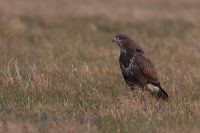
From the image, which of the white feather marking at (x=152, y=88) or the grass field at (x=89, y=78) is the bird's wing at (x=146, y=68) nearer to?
the white feather marking at (x=152, y=88)

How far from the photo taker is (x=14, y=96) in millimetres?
6441

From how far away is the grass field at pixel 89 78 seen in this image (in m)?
5.29

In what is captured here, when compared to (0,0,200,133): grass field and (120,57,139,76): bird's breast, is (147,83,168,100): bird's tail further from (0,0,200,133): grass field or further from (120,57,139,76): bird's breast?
(120,57,139,76): bird's breast

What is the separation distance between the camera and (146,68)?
23.4 ft

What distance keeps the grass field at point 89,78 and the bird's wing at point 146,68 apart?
1.28 feet

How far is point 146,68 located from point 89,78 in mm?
1126

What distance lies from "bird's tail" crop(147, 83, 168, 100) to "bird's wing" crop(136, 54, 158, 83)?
0.10 metres

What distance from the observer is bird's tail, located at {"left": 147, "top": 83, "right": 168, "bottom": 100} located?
22.6 feet

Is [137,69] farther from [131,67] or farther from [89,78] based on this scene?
[89,78]

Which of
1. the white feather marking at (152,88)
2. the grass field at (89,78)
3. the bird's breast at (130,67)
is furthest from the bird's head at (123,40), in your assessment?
the white feather marking at (152,88)

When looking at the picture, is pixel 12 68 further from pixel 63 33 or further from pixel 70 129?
pixel 63 33

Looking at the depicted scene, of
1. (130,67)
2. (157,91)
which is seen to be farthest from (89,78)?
(157,91)

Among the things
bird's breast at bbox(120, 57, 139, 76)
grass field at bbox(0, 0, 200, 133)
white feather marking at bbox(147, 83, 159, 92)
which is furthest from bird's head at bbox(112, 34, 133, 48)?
white feather marking at bbox(147, 83, 159, 92)

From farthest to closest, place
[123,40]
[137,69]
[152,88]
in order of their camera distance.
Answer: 1. [123,40]
2. [152,88]
3. [137,69]
